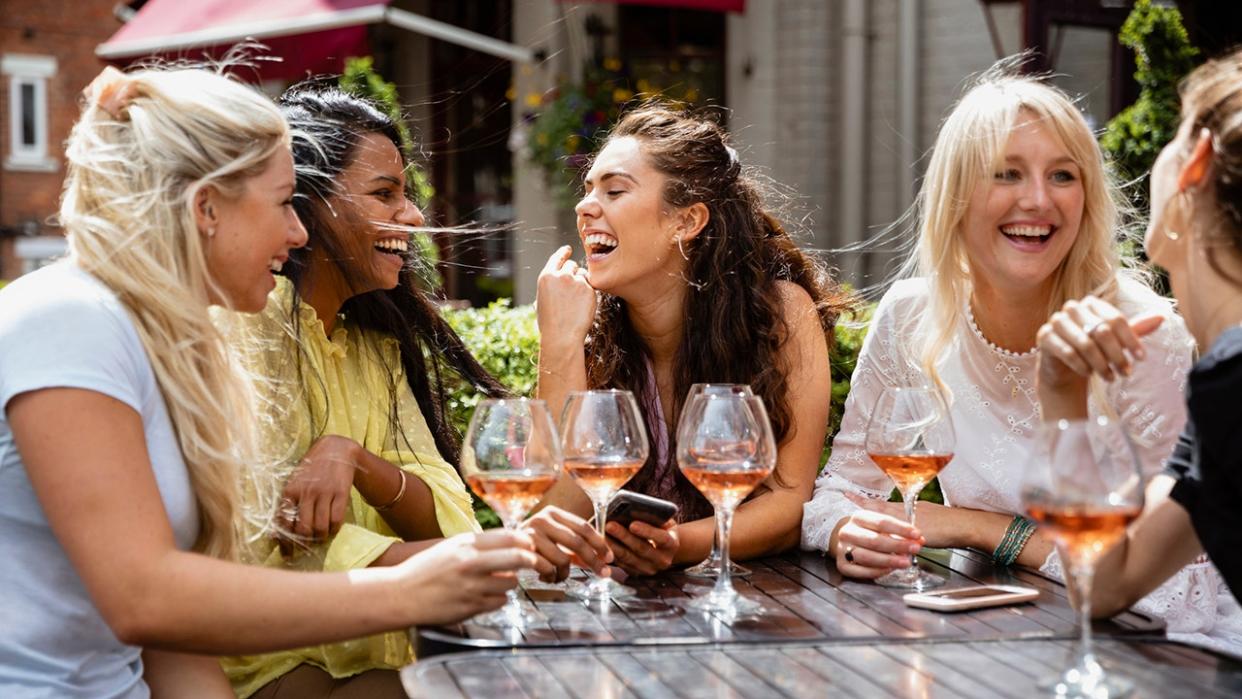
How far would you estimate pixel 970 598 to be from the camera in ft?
6.98

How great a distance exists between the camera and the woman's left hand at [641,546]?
2.31 m

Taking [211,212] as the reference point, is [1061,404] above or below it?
below

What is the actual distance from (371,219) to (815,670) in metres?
1.49

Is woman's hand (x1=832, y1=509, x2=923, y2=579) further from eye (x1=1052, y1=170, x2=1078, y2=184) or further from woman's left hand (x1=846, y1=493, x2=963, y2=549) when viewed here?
eye (x1=1052, y1=170, x2=1078, y2=184)

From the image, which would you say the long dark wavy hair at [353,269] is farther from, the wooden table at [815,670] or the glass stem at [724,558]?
the wooden table at [815,670]

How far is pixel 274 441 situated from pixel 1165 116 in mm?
3888

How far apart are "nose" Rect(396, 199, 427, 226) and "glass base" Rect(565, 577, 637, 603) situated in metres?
0.99

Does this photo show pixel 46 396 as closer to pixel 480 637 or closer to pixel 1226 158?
pixel 480 637

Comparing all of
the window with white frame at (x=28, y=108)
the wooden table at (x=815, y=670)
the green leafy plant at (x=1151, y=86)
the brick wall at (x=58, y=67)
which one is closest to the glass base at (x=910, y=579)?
the wooden table at (x=815, y=670)

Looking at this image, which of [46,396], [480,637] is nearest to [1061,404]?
[480,637]

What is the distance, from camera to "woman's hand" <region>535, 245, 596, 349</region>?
3008mm

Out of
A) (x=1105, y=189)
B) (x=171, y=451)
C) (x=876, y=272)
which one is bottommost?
(x=876, y=272)

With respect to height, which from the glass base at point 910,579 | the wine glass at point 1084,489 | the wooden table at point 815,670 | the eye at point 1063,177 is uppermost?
the eye at point 1063,177

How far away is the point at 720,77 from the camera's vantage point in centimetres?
976
